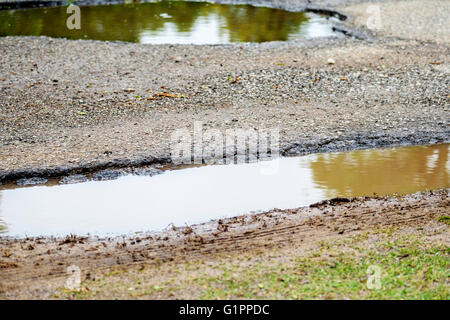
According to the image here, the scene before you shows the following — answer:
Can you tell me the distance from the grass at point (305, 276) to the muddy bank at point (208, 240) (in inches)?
8.8

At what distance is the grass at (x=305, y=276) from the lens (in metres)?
5.15

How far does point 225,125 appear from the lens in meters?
9.74

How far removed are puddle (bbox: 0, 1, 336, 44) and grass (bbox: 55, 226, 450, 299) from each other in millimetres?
10837

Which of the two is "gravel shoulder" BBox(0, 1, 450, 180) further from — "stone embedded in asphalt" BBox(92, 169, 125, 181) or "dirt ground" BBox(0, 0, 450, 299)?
"stone embedded in asphalt" BBox(92, 169, 125, 181)

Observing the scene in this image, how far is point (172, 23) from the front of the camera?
18.8 meters

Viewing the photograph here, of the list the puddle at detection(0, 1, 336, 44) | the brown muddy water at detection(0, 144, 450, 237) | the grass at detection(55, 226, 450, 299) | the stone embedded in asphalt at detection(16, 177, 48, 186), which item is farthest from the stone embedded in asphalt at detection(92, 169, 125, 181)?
the puddle at detection(0, 1, 336, 44)

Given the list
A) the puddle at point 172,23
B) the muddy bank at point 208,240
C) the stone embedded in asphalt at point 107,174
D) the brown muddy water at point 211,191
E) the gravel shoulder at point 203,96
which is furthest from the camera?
the puddle at point 172,23

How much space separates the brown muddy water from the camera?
721cm

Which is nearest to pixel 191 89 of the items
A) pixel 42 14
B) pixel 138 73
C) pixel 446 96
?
pixel 138 73

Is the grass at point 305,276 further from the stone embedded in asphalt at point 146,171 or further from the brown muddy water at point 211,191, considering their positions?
the stone embedded in asphalt at point 146,171

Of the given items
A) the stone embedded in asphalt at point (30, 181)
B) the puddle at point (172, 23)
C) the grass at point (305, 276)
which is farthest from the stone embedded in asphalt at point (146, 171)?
the puddle at point (172, 23)

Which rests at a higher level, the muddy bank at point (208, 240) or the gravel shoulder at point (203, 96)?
the gravel shoulder at point (203, 96)

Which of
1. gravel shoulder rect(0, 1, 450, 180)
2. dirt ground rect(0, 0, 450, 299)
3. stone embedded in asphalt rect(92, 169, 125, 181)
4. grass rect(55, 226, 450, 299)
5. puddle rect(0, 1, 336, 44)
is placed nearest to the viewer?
grass rect(55, 226, 450, 299)

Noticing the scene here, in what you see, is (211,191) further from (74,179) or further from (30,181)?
(30,181)
